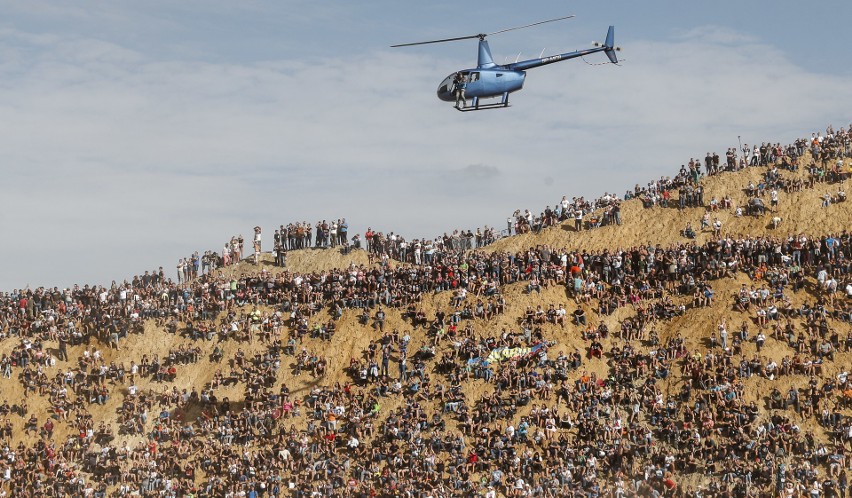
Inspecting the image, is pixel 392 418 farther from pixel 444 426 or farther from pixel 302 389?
pixel 302 389

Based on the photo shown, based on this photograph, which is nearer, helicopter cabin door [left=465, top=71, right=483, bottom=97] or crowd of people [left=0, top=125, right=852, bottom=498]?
crowd of people [left=0, top=125, right=852, bottom=498]

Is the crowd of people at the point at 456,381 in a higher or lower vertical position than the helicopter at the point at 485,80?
lower

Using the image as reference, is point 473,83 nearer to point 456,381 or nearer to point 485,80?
point 485,80

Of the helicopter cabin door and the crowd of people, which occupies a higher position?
the helicopter cabin door

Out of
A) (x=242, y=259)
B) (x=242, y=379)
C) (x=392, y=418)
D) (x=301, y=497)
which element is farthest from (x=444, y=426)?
(x=242, y=259)

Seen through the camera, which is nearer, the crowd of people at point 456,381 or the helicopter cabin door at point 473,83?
the crowd of people at point 456,381

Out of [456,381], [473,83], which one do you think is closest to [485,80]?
[473,83]

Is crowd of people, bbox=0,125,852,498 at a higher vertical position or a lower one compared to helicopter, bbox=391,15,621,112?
lower

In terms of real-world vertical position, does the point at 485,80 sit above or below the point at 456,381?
above
